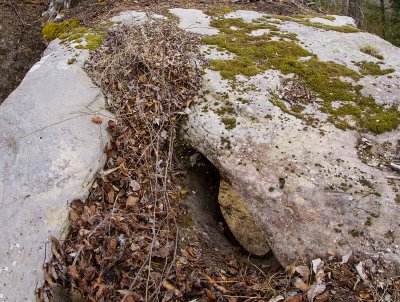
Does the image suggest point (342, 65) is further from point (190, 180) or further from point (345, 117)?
point (190, 180)

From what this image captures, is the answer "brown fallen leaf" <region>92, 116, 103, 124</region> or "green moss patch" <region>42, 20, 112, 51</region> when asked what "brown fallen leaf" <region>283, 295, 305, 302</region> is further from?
"green moss patch" <region>42, 20, 112, 51</region>

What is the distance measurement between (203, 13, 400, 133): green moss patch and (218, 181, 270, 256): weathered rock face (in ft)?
4.41

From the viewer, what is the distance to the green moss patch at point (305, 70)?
15.8 feet

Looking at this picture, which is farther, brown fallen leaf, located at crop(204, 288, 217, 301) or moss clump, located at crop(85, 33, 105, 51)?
moss clump, located at crop(85, 33, 105, 51)

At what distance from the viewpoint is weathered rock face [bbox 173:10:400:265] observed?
3900 millimetres

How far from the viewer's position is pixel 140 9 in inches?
290

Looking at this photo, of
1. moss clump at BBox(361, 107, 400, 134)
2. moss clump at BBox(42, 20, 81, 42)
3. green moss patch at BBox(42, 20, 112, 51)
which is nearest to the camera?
moss clump at BBox(361, 107, 400, 134)

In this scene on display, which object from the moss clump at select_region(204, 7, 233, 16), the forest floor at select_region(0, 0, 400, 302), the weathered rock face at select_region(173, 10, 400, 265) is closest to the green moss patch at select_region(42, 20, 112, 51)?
the forest floor at select_region(0, 0, 400, 302)

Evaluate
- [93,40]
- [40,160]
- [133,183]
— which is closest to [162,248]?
[133,183]

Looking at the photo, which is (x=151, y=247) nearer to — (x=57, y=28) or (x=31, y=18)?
(x=57, y=28)

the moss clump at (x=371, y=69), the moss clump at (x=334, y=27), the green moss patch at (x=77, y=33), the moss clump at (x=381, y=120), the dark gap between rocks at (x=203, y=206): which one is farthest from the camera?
the moss clump at (x=334, y=27)

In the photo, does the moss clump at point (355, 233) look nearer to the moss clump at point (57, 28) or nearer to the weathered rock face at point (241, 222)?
the weathered rock face at point (241, 222)

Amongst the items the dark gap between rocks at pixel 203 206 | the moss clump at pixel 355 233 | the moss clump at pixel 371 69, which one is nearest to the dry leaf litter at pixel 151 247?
the dark gap between rocks at pixel 203 206

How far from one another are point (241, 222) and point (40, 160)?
2.40m
